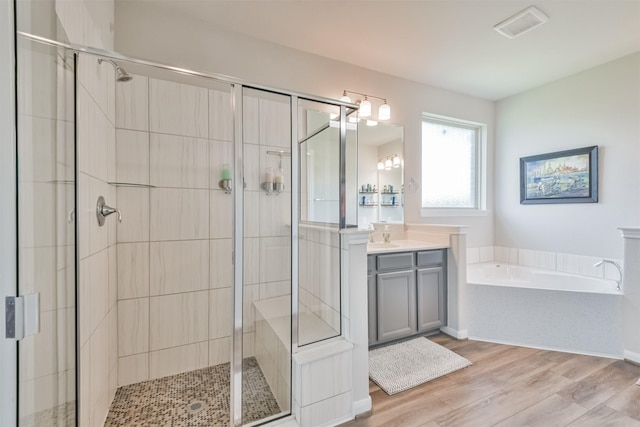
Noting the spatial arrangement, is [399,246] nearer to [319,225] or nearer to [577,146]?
[319,225]

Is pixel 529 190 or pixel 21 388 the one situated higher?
pixel 529 190

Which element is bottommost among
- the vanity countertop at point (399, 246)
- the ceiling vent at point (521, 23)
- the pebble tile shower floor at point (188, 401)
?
the pebble tile shower floor at point (188, 401)

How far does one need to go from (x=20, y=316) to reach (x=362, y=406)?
66.0 inches

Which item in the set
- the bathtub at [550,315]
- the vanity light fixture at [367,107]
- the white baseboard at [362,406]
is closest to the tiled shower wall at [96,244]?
the white baseboard at [362,406]

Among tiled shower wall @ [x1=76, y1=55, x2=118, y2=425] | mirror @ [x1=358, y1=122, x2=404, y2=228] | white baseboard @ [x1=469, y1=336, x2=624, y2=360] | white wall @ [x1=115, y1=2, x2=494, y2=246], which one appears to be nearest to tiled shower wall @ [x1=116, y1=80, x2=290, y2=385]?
tiled shower wall @ [x1=76, y1=55, x2=118, y2=425]

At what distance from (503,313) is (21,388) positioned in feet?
10.3

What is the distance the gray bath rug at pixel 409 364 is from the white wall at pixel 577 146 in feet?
6.78

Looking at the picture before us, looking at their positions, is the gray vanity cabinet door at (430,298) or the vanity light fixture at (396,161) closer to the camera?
the gray vanity cabinet door at (430,298)

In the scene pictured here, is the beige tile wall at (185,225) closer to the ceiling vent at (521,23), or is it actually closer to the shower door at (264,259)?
the shower door at (264,259)

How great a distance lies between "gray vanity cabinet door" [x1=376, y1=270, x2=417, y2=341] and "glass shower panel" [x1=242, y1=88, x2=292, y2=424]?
0.95m

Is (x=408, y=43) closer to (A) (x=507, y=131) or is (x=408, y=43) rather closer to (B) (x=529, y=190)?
(A) (x=507, y=131)

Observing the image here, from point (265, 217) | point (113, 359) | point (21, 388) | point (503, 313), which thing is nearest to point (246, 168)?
point (265, 217)

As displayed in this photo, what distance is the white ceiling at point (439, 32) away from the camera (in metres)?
2.00

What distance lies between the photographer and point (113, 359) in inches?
70.8
